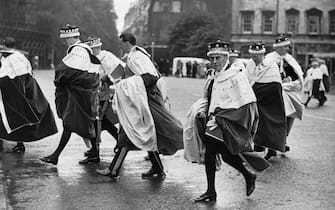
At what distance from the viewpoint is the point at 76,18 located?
93.0 meters

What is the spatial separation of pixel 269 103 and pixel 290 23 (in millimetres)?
63204

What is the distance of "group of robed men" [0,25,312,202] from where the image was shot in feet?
25.0

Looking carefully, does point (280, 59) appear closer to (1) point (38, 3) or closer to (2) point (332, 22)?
(2) point (332, 22)

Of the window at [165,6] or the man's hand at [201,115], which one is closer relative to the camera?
the man's hand at [201,115]

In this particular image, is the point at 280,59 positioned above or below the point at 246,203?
above

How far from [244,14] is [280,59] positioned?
205ft

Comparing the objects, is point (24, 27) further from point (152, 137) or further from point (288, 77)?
point (152, 137)

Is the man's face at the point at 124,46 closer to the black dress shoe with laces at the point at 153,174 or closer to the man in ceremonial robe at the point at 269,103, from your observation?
the black dress shoe with laces at the point at 153,174

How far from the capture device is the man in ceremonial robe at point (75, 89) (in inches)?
384

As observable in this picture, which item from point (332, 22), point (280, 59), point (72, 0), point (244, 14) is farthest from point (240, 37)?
point (280, 59)

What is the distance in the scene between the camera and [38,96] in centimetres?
1129

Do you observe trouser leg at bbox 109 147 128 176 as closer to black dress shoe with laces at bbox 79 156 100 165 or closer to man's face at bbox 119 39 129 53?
man's face at bbox 119 39 129 53

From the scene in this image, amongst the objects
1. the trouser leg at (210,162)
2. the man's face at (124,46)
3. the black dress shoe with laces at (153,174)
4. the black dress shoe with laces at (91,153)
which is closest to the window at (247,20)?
the black dress shoe with laces at (91,153)

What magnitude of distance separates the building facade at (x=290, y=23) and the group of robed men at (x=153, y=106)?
6059 centimetres
